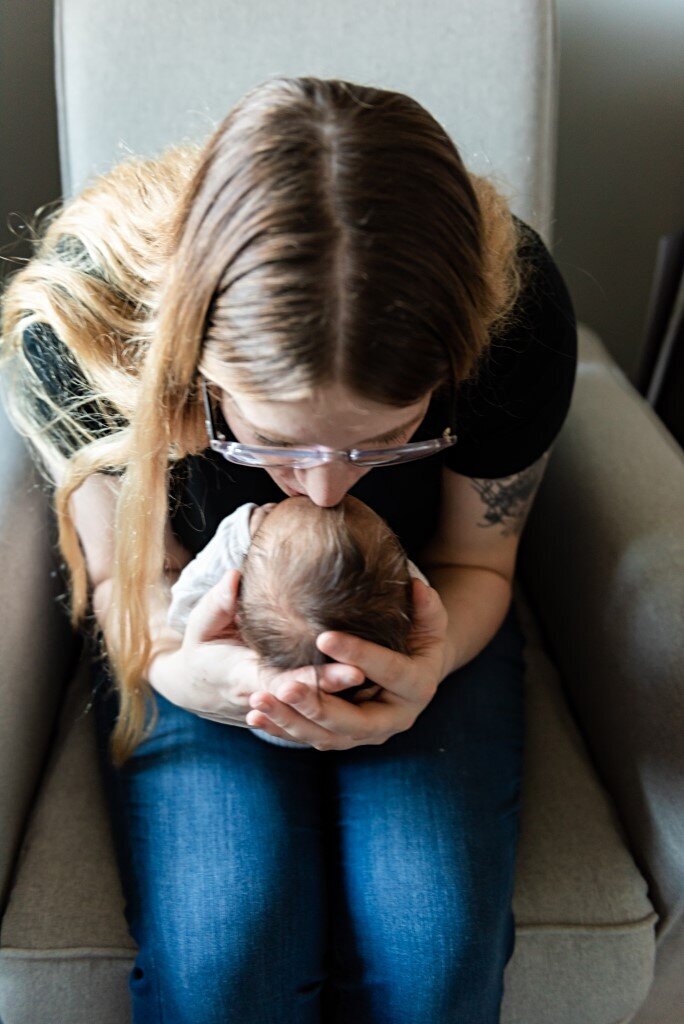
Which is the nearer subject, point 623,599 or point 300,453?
point 300,453

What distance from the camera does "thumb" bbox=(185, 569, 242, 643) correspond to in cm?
72

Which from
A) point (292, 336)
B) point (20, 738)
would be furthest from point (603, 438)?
point (20, 738)

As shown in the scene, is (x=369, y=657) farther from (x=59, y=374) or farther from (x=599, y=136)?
(x=599, y=136)

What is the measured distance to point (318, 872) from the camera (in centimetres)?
78

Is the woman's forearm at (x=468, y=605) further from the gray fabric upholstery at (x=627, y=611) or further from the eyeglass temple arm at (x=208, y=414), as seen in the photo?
the eyeglass temple arm at (x=208, y=414)

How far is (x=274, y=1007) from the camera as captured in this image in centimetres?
72

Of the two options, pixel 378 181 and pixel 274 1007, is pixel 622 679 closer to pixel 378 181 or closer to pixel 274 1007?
pixel 274 1007

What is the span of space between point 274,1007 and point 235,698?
26cm

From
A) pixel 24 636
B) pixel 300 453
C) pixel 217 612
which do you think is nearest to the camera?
pixel 300 453

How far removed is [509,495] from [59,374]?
454 mm

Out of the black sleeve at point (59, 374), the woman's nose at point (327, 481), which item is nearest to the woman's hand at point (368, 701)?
the woman's nose at point (327, 481)

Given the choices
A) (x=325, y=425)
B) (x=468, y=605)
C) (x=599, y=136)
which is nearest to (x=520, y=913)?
(x=468, y=605)

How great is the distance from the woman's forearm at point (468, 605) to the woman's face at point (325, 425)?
253 mm

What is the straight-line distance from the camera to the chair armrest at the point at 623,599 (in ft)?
2.70
